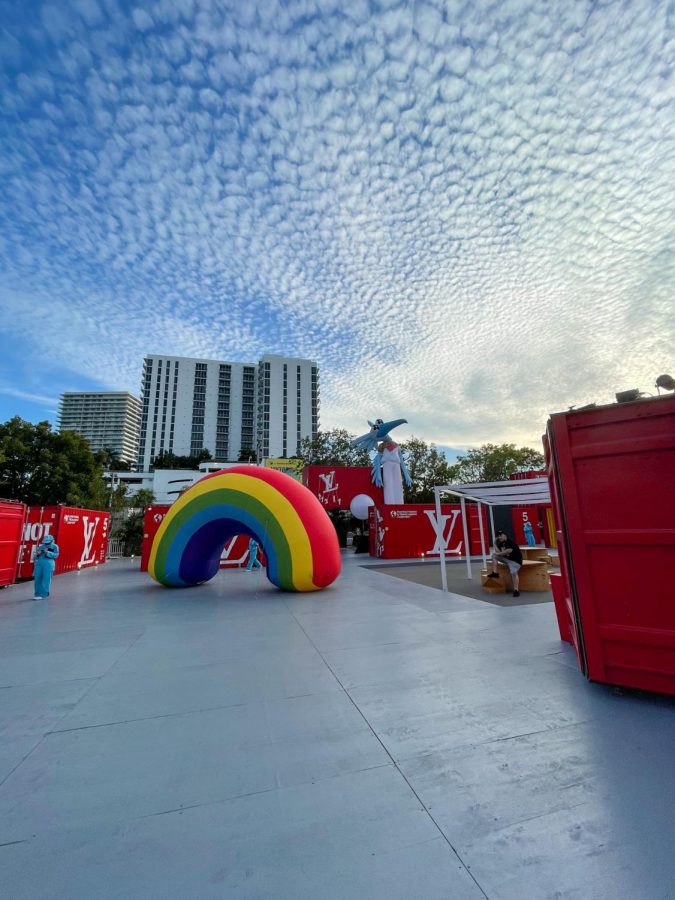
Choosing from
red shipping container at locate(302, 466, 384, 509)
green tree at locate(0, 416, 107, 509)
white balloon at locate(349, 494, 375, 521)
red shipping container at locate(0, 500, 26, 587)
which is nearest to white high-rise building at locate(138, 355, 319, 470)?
red shipping container at locate(302, 466, 384, 509)

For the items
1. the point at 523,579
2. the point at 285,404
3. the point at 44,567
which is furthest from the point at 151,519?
the point at 285,404

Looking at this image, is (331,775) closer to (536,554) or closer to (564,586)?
(564,586)

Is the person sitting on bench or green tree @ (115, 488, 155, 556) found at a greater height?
green tree @ (115, 488, 155, 556)

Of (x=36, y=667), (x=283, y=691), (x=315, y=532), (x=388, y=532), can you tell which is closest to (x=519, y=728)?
(x=283, y=691)

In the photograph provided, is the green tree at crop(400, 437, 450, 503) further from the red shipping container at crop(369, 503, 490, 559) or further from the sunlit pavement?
the sunlit pavement

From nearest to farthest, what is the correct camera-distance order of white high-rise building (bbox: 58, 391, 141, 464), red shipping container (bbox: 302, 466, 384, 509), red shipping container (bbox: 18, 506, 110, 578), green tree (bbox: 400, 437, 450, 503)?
red shipping container (bbox: 18, 506, 110, 578) → red shipping container (bbox: 302, 466, 384, 509) → green tree (bbox: 400, 437, 450, 503) → white high-rise building (bbox: 58, 391, 141, 464)

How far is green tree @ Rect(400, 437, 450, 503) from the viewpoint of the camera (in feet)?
111

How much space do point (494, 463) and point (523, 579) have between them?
1277 inches

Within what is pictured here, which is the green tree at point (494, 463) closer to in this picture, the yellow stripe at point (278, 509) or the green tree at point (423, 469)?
the green tree at point (423, 469)

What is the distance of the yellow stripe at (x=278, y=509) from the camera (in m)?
8.73

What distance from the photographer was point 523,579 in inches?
363

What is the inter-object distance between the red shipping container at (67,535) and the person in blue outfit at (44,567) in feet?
11.6

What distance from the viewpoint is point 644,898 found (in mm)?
1639

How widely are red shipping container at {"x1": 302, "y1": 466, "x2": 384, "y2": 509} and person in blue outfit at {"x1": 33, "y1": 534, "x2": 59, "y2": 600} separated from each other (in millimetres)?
15040
